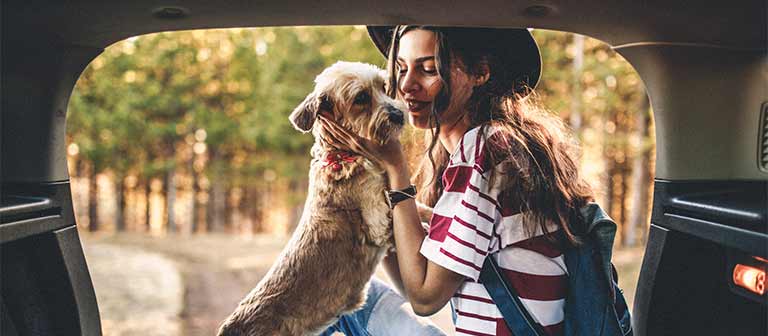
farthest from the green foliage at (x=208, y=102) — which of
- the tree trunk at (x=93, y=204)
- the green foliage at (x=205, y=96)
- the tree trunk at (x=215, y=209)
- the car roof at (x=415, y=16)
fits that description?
the car roof at (x=415, y=16)

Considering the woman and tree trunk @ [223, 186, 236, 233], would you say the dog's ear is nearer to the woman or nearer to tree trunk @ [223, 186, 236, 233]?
the woman

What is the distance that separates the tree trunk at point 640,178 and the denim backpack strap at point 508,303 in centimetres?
1260

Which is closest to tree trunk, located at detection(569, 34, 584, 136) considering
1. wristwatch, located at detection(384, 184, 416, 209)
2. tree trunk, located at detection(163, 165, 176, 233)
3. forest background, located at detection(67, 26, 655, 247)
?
forest background, located at detection(67, 26, 655, 247)

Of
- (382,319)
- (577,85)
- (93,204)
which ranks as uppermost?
(577,85)

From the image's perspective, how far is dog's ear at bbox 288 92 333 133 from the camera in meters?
2.59

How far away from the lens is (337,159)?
2.58 meters

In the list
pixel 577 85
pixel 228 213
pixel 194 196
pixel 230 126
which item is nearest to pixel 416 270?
pixel 577 85

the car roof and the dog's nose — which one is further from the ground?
the car roof

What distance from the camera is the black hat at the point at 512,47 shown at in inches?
82.7

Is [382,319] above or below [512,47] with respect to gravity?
below

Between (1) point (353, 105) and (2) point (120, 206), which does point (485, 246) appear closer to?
(1) point (353, 105)

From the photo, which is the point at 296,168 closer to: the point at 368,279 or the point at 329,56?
the point at 329,56

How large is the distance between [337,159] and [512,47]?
2.78 feet

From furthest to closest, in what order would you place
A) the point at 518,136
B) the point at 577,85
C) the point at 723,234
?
the point at 577,85, the point at 518,136, the point at 723,234
